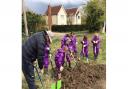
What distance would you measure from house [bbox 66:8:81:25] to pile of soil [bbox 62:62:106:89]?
0.35 metres

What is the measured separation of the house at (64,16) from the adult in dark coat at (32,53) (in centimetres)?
17

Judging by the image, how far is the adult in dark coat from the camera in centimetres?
350

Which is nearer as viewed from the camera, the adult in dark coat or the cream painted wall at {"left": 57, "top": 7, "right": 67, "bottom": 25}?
the adult in dark coat

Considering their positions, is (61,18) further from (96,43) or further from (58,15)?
(96,43)

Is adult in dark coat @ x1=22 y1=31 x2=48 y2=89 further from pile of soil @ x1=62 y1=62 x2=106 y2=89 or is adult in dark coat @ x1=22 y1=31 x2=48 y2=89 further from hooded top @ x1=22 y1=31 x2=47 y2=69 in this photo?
pile of soil @ x1=62 y1=62 x2=106 y2=89

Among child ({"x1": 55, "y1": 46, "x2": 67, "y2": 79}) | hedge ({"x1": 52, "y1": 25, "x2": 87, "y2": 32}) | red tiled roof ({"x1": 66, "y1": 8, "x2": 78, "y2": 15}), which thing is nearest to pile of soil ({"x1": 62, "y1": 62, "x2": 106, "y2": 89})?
child ({"x1": 55, "y1": 46, "x2": 67, "y2": 79})

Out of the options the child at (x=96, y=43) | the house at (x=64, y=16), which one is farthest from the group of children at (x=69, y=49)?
the house at (x=64, y=16)

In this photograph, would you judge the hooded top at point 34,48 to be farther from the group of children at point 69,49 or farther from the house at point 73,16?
the house at point 73,16

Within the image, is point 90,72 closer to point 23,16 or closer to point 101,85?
point 101,85

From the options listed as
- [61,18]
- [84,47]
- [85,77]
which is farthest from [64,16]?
[85,77]

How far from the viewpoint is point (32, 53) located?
3531 millimetres

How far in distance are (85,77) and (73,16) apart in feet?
1.65
